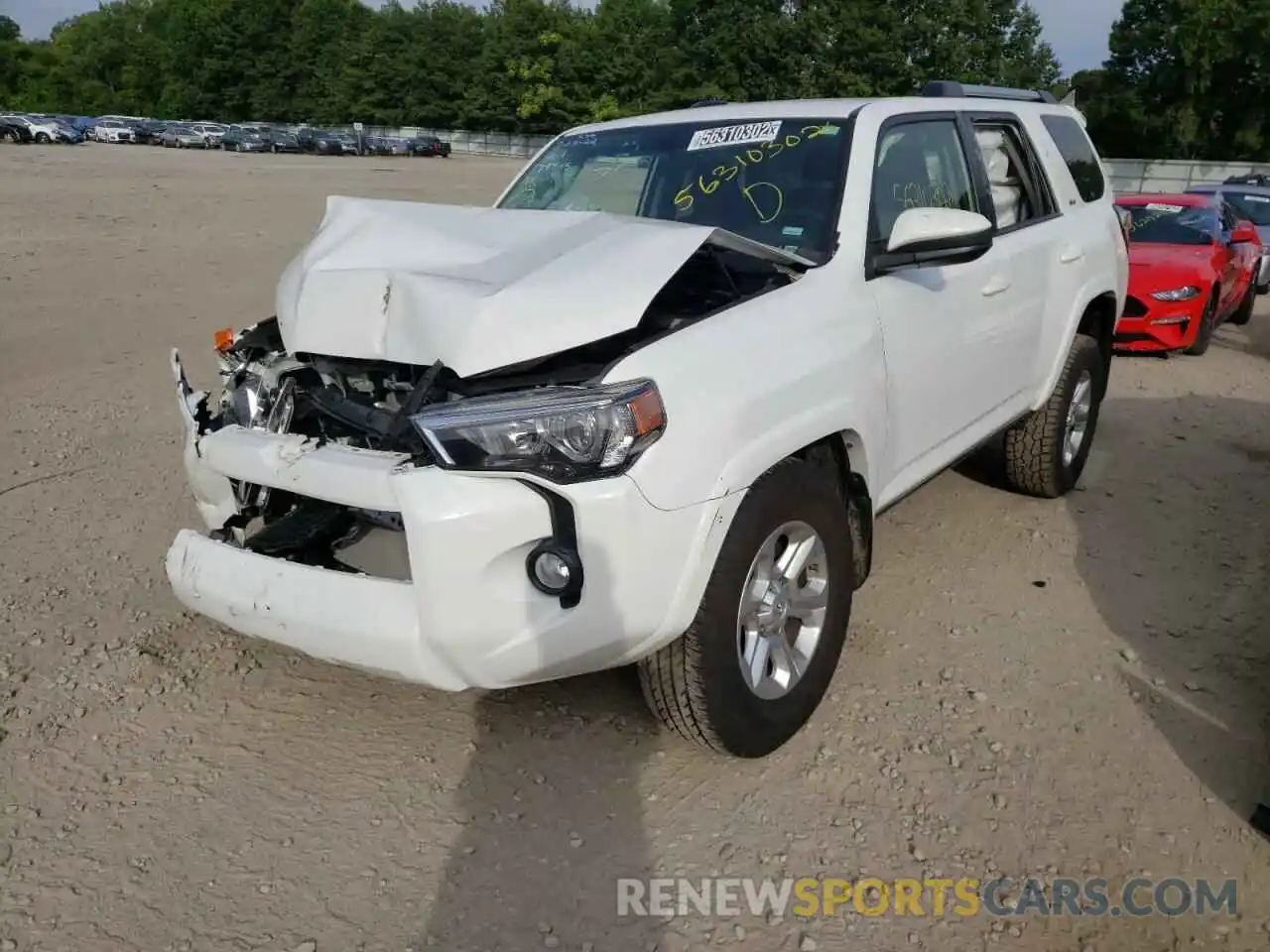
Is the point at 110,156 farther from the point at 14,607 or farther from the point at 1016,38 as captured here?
the point at 1016,38

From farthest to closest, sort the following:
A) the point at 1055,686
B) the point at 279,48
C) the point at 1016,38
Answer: the point at 279,48, the point at 1016,38, the point at 1055,686

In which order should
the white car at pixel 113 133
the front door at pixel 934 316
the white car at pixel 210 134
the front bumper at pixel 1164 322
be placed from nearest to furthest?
the front door at pixel 934 316 < the front bumper at pixel 1164 322 < the white car at pixel 113 133 < the white car at pixel 210 134

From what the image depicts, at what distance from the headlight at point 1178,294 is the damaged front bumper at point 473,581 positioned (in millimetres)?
8291

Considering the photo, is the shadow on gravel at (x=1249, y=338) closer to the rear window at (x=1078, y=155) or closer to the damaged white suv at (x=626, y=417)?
the rear window at (x=1078, y=155)

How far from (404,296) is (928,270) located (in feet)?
6.06

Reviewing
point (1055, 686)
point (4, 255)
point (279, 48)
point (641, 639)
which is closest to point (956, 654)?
point (1055, 686)

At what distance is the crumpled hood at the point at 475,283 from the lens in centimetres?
264

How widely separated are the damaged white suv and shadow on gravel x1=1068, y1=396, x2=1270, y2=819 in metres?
1.04

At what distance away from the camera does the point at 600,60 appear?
74625mm

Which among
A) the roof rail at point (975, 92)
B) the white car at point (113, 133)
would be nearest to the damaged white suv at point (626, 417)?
the roof rail at point (975, 92)

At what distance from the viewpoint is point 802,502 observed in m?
2.94

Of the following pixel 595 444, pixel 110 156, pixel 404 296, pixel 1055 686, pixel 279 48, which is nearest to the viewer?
pixel 595 444

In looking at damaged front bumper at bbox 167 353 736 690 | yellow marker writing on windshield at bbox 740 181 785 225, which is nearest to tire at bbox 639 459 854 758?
damaged front bumper at bbox 167 353 736 690

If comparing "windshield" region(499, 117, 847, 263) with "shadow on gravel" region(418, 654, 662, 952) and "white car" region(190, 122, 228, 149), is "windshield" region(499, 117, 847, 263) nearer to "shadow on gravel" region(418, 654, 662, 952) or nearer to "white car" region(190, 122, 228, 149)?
"shadow on gravel" region(418, 654, 662, 952)
